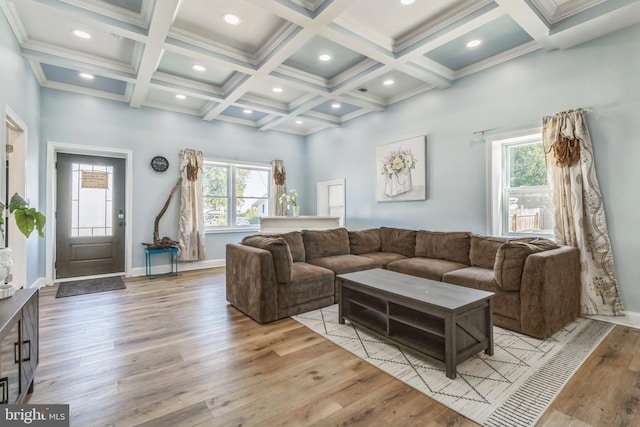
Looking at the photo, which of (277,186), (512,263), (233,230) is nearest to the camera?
(512,263)

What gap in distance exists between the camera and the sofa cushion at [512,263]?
2674 mm

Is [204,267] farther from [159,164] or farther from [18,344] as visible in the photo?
[18,344]

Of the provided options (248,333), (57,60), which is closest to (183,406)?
(248,333)

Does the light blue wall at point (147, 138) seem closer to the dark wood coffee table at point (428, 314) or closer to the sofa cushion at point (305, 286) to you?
the sofa cushion at point (305, 286)

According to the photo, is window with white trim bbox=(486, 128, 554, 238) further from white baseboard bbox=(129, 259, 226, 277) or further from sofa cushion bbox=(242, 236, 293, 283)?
white baseboard bbox=(129, 259, 226, 277)

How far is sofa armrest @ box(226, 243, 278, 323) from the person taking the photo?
297 cm

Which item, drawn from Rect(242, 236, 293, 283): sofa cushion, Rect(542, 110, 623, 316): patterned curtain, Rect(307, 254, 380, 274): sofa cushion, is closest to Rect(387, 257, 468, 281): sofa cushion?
Rect(307, 254, 380, 274): sofa cushion

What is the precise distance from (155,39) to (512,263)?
13.6 feet

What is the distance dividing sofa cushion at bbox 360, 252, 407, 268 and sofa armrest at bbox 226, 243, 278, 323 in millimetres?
1625

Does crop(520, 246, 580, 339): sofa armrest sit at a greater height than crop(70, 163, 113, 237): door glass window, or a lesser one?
lesser

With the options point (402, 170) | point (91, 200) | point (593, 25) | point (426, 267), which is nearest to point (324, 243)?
point (426, 267)

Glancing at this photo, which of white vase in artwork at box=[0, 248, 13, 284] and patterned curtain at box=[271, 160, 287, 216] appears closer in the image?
white vase in artwork at box=[0, 248, 13, 284]

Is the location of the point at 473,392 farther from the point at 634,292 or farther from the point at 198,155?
the point at 198,155

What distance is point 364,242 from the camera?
468 cm
